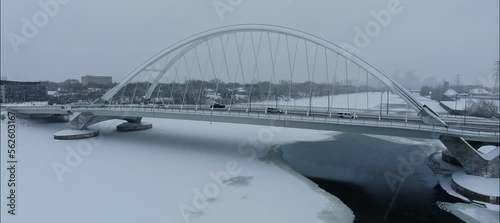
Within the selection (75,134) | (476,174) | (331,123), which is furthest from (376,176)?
(75,134)

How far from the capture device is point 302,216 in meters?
14.5

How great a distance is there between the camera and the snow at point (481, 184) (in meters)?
16.3

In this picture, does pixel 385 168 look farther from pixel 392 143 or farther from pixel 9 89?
pixel 9 89

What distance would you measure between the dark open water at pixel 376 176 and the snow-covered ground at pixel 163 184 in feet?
4.26

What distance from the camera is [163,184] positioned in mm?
18641

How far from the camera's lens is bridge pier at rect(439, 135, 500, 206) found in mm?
16344

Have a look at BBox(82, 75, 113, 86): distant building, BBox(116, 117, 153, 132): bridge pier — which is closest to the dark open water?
BBox(116, 117, 153, 132): bridge pier

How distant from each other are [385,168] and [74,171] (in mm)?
21988

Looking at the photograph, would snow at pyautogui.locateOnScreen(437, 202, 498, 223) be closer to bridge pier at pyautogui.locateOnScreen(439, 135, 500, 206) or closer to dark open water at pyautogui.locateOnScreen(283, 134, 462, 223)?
dark open water at pyautogui.locateOnScreen(283, 134, 462, 223)

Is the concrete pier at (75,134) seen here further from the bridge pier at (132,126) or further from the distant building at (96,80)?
the distant building at (96,80)

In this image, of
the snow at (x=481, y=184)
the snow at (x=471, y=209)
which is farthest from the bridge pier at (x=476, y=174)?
the snow at (x=471, y=209)
